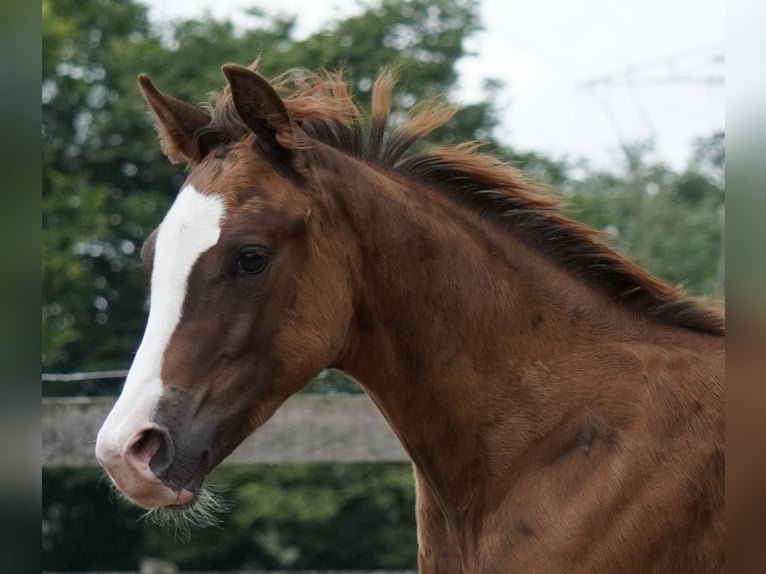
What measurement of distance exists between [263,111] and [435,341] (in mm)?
799

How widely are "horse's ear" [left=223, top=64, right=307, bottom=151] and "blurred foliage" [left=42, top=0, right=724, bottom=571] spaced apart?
6.46 metres

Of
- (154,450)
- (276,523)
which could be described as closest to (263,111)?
(154,450)

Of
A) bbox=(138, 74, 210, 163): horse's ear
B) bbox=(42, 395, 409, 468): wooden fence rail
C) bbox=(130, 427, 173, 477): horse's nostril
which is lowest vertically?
bbox=(42, 395, 409, 468): wooden fence rail

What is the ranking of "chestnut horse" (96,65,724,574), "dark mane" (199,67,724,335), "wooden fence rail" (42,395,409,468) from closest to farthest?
"chestnut horse" (96,65,724,574) < "dark mane" (199,67,724,335) < "wooden fence rail" (42,395,409,468)

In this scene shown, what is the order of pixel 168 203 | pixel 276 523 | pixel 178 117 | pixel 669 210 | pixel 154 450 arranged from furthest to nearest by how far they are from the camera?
pixel 669 210 → pixel 168 203 → pixel 276 523 → pixel 178 117 → pixel 154 450

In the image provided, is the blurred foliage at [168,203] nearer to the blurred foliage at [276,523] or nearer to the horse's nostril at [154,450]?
the blurred foliage at [276,523]

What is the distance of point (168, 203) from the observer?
36.6 ft

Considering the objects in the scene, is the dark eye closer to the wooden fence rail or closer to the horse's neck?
the horse's neck

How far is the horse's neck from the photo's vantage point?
110 inches

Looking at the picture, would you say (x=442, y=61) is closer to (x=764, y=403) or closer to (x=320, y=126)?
(x=320, y=126)

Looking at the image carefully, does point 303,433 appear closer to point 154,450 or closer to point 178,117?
point 178,117

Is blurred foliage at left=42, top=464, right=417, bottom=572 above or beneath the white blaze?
beneath

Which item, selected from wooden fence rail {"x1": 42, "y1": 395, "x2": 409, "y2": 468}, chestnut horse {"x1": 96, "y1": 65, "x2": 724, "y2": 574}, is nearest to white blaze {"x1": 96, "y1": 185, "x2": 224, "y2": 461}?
chestnut horse {"x1": 96, "y1": 65, "x2": 724, "y2": 574}

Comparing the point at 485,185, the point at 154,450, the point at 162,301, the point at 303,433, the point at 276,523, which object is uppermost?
the point at 485,185
